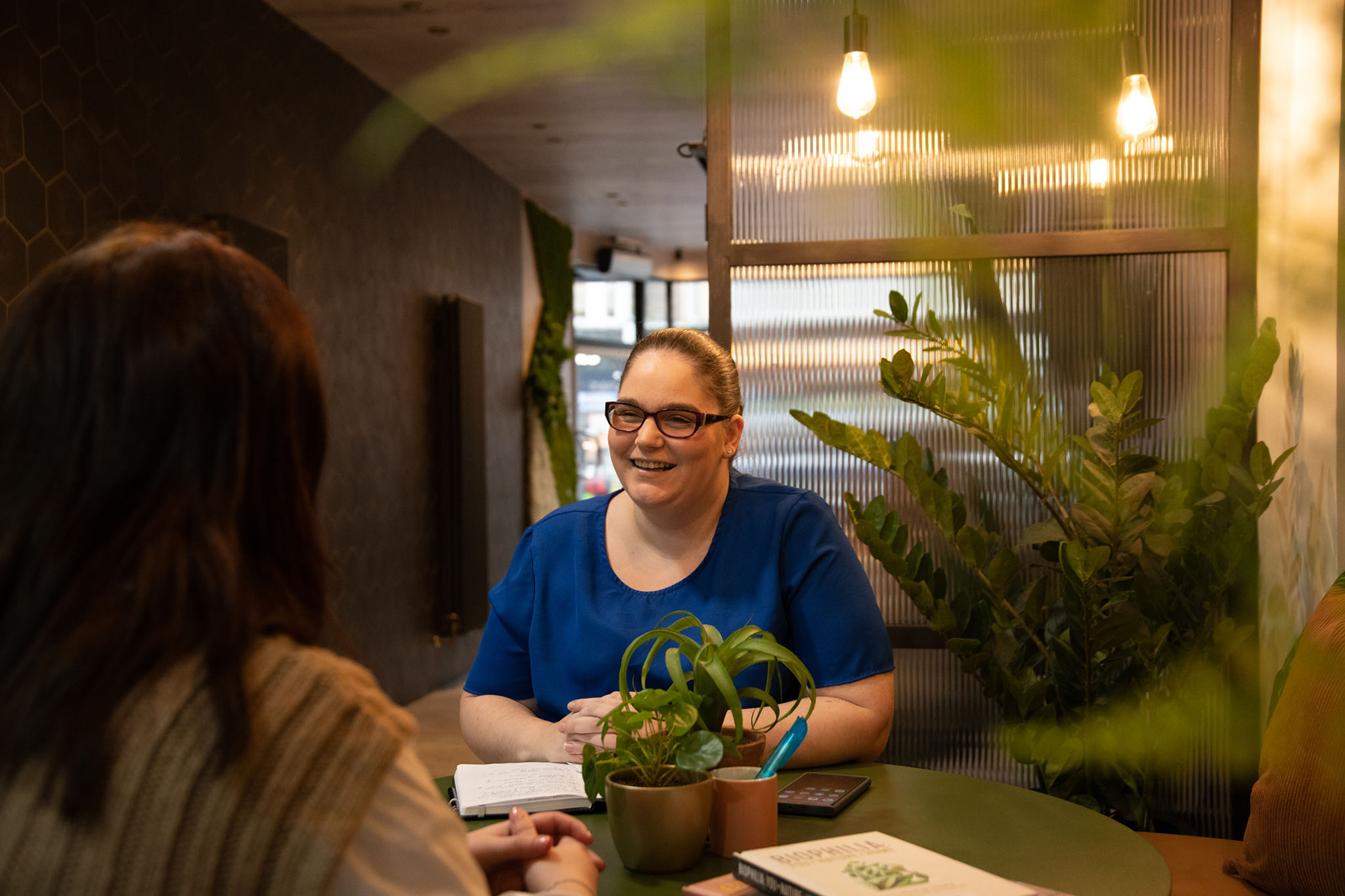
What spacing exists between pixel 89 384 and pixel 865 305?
2182 millimetres

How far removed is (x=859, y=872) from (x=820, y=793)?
40 centimetres

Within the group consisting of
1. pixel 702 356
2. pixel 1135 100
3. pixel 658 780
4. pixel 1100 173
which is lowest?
pixel 658 780

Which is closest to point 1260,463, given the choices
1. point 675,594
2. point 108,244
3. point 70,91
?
point 675,594

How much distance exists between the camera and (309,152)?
188 inches

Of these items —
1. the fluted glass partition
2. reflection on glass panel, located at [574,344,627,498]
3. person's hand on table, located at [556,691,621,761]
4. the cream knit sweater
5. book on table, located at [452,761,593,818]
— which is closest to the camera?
the cream knit sweater

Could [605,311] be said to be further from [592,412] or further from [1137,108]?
[1137,108]

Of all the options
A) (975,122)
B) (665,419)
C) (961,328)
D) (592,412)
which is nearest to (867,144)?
(975,122)

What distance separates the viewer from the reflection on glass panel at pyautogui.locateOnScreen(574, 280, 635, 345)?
32.9 feet

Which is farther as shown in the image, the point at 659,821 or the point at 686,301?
the point at 686,301

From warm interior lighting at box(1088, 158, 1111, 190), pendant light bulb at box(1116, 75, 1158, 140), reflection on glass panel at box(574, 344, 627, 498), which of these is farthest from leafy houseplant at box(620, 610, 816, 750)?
reflection on glass panel at box(574, 344, 627, 498)

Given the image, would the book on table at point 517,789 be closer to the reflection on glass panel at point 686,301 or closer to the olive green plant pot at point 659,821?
the olive green plant pot at point 659,821

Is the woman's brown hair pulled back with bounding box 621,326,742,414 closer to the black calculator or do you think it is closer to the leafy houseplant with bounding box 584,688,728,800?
the black calculator

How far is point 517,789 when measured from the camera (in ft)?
4.75

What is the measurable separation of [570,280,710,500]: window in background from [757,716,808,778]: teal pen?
26.7ft
